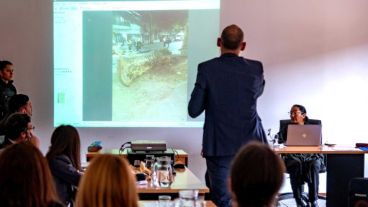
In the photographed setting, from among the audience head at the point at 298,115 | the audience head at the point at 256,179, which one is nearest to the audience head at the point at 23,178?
the audience head at the point at 256,179

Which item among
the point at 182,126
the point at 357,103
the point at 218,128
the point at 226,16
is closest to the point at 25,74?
the point at 182,126

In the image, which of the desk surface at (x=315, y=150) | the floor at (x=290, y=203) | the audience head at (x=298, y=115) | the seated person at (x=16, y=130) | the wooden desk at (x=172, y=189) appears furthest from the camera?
the floor at (x=290, y=203)

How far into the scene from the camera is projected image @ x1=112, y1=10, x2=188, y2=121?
581 centimetres

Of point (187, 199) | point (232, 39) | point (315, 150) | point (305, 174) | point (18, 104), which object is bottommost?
point (305, 174)

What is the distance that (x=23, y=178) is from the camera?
1.63m

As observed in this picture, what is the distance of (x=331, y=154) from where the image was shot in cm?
489

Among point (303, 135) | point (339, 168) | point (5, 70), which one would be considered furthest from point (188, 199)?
point (5, 70)

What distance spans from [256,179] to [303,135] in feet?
11.7

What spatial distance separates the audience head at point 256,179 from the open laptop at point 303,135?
11.3 ft

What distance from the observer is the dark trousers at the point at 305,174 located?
520 centimetres

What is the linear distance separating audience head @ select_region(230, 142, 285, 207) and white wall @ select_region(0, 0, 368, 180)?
4390 millimetres

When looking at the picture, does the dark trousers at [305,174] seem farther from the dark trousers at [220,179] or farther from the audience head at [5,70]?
the audience head at [5,70]

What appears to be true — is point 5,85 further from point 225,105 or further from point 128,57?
point 225,105

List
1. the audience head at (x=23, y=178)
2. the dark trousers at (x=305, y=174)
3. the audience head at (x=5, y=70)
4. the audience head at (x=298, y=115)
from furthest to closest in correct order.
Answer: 1. the audience head at (x=298, y=115)
2. the audience head at (x=5, y=70)
3. the dark trousers at (x=305, y=174)
4. the audience head at (x=23, y=178)
